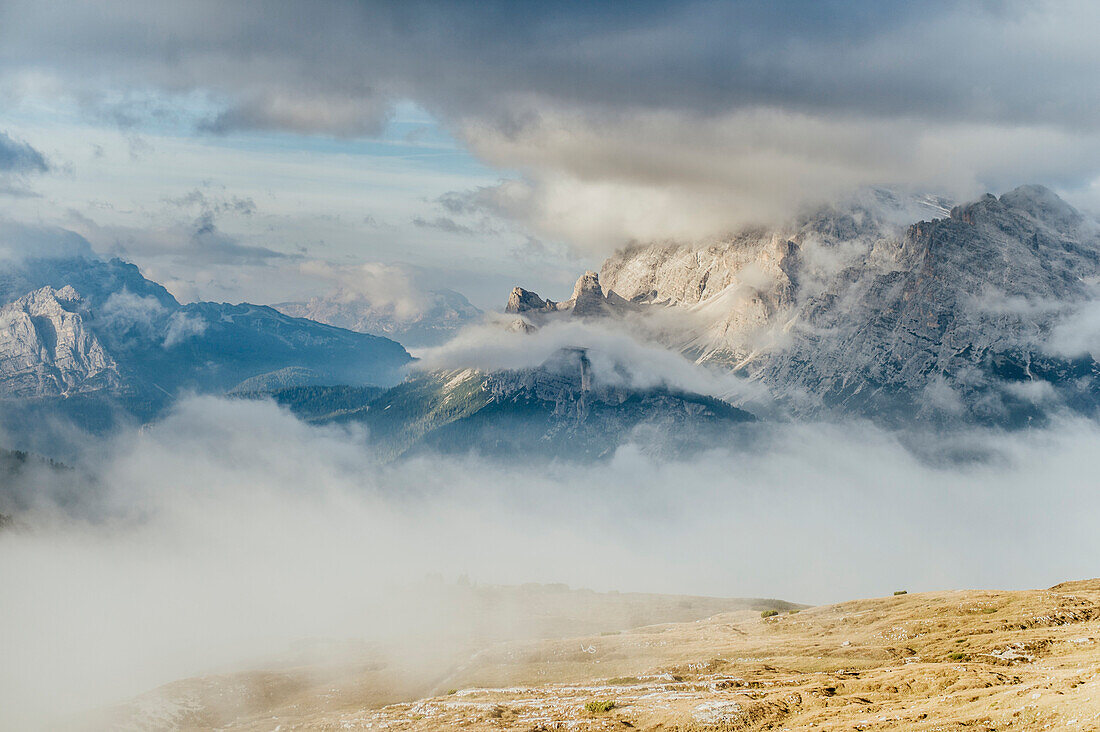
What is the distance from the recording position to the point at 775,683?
400ft

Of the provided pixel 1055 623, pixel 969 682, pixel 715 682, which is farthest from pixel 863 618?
pixel 969 682

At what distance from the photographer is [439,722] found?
129 metres

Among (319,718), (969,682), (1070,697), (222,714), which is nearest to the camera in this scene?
(1070,697)

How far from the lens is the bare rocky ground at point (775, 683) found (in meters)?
88.8

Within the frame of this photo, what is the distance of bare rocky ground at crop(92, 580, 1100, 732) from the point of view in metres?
88.8

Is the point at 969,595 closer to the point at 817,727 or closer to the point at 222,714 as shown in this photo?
the point at 817,727

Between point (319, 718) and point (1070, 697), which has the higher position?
point (1070, 697)

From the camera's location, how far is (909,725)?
8181 centimetres

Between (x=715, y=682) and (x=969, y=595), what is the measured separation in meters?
78.2

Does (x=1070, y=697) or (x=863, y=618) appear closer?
(x=1070, y=697)

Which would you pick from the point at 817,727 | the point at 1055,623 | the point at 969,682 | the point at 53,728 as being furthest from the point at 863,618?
the point at 53,728

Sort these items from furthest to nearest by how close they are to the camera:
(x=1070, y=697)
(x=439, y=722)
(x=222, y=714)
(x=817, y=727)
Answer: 1. (x=222, y=714)
2. (x=439, y=722)
3. (x=817, y=727)
4. (x=1070, y=697)

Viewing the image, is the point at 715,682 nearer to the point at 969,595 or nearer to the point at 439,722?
the point at 439,722

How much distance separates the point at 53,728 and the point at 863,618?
192 metres
